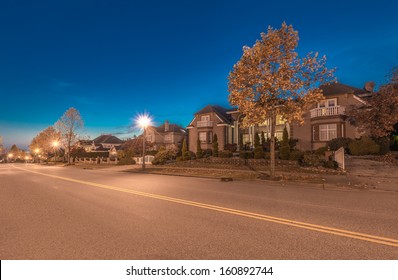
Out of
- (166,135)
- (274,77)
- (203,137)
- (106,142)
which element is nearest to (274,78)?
(274,77)

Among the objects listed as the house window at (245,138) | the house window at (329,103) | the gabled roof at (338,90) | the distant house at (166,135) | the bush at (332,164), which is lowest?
the bush at (332,164)

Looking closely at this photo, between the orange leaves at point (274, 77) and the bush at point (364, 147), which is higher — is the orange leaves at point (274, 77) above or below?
above

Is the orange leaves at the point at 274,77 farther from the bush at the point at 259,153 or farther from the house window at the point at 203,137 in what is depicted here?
the house window at the point at 203,137

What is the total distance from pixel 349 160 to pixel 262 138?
40.9 ft

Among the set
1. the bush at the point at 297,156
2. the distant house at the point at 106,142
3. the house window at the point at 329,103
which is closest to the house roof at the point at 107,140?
the distant house at the point at 106,142

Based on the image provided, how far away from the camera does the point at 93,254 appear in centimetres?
409

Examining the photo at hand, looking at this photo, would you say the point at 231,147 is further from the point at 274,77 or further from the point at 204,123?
the point at 274,77

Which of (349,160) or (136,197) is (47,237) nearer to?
(136,197)

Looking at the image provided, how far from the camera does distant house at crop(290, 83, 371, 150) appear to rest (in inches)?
1079

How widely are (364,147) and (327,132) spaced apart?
582 cm

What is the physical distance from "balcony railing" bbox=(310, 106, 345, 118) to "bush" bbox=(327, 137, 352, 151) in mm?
3336

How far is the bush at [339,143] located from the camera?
25.2 m

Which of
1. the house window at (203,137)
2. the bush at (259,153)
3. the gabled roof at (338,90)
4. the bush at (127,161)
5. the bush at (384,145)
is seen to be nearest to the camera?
the bush at (384,145)

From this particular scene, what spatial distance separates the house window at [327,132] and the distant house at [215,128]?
1269 cm
